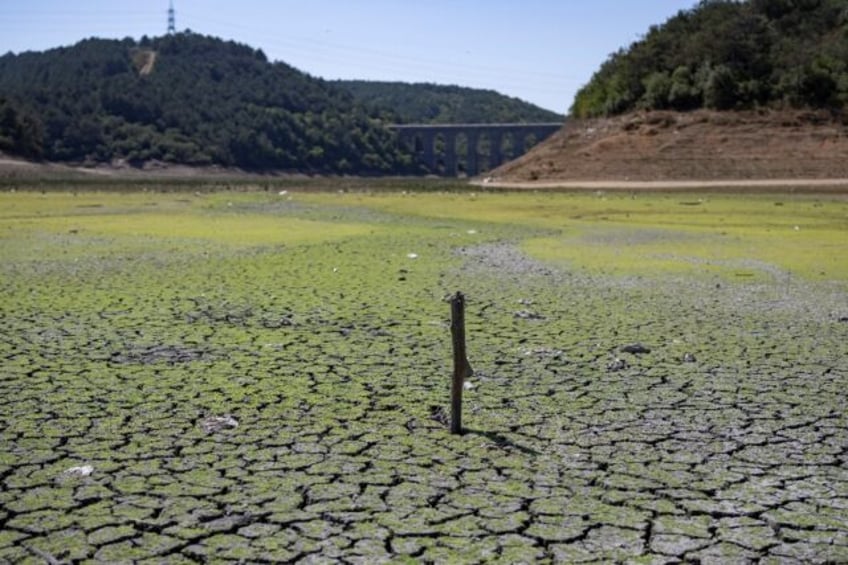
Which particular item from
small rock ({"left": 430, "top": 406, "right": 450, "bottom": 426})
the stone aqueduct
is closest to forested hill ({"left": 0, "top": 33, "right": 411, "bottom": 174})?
the stone aqueduct

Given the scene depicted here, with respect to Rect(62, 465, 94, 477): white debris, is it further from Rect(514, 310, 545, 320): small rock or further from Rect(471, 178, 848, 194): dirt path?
Rect(471, 178, 848, 194): dirt path

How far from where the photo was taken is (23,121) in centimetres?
7662

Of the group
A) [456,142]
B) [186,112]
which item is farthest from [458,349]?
[456,142]

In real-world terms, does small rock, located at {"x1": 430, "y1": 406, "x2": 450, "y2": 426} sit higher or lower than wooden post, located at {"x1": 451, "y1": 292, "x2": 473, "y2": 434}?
lower

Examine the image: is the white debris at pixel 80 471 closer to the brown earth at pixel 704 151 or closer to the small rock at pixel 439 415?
the small rock at pixel 439 415

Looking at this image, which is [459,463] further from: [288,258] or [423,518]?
[288,258]

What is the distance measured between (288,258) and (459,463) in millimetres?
9979

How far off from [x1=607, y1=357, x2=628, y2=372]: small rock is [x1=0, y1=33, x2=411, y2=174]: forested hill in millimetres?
76354

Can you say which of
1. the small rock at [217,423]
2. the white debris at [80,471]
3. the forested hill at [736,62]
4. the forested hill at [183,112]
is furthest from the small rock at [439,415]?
the forested hill at [183,112]

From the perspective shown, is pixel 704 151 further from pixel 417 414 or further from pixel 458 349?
pixel 458 349

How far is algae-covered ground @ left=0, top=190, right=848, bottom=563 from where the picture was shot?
3719mm

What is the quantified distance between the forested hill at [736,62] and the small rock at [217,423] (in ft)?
154

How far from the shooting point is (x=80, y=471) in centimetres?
436

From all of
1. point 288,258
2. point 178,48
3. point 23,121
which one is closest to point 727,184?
point 288,258
